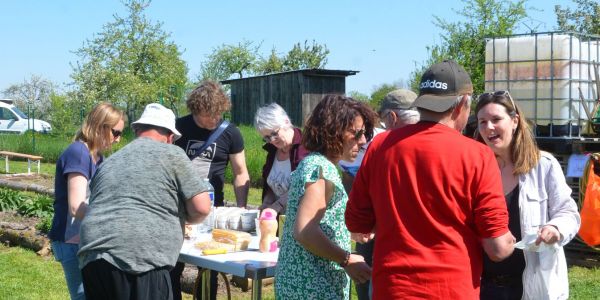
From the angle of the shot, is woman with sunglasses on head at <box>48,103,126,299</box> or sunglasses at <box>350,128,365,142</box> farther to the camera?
woman with sunglasses on head at <box>48,103,126,299</box>

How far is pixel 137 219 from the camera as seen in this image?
3.25m

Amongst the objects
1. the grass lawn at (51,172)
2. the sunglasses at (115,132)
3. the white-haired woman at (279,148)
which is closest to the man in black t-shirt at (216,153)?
the white-haired woman at (279,148)

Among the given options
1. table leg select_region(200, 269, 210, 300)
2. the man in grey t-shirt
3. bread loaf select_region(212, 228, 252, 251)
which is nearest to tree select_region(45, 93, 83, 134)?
table leg select_region(200, 269, 210, 300)

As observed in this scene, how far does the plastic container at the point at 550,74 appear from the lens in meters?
7.18

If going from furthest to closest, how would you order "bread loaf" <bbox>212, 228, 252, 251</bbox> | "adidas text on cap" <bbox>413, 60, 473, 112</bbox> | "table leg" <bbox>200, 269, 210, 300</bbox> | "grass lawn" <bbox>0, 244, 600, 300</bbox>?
"grass lawn" <bbox>0, 244, 600, 300</bbox> < "table leg" <bbox>200, 269, 210, 300</bbox> < "bread loaf" <bbox>212, 228, 252, 251</bbox> < "adidas text on cap" <bbox>413, 60, 473, 112</bbox>

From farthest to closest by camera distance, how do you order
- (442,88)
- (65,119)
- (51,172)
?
(65,119), (51,172), (442,88)

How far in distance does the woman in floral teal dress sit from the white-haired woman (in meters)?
1.34

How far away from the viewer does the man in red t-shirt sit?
231 cm

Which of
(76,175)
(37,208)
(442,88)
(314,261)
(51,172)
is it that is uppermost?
(442,88)

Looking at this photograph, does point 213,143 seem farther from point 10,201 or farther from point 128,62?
point 128,62

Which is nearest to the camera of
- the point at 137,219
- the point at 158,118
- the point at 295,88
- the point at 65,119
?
the point at 137,219

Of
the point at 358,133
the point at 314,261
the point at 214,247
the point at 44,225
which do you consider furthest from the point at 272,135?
the point at 44,225

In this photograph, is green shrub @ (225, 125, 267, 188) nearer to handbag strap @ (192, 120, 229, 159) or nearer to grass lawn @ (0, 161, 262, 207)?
grass lawn @ (0, 161, 262, 207)

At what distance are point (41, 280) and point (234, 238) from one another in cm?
358
